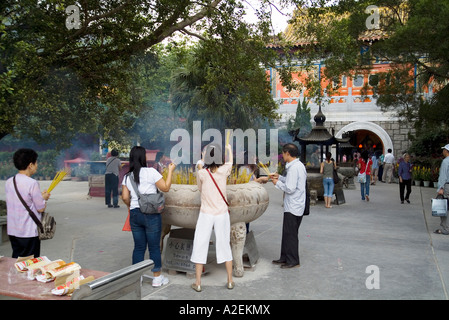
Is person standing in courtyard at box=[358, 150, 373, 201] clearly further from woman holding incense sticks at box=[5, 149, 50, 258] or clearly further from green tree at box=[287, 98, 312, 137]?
woman holding incense sticks at box=[5, 149, 50, 258]

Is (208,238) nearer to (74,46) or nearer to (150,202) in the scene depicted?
(150,202)

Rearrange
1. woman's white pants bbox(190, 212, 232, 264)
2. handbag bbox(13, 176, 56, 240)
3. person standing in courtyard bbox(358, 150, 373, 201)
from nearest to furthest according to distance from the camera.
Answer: handbag bbox(13, 176, 56, 240), woman's white pants bbox(190, 212, 232, 264), person standing in courtyard bbox(358, 150, 373, 201)

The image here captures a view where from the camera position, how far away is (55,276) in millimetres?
3078

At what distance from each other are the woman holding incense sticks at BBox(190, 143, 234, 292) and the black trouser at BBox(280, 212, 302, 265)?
43.9 inches

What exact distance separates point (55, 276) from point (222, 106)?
15.3 m

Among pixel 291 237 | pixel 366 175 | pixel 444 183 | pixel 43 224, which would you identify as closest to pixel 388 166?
pixel 366 175

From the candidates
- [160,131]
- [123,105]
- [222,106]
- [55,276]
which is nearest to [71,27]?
[123,105]

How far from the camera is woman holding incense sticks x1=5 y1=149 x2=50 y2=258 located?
407 cm

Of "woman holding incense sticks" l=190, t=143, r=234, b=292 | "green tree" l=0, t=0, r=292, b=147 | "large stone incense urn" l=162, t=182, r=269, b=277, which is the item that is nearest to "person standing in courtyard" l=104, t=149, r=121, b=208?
A: "green tree" l=0, t=0, r=292, b=147

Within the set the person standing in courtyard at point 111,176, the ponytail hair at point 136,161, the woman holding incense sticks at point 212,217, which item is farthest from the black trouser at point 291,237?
the person standing in courtyard at point 111,176

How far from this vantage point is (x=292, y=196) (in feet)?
17.7

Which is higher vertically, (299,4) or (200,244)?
(299,4)

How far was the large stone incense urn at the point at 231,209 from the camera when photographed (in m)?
5.01
